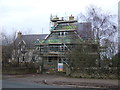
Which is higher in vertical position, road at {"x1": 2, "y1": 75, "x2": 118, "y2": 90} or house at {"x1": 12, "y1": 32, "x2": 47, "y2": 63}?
house at {"x1": 12, "y1": 32, "x2": 47, "y2": 63}

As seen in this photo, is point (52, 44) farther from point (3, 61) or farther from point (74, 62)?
point (74, 62)

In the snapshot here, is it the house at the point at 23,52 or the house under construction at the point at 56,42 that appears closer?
the house at the point at 23,52

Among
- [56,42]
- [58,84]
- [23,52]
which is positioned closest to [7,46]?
[23,52]

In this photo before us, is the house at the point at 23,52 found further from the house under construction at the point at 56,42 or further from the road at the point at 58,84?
the road at the point at 58,84

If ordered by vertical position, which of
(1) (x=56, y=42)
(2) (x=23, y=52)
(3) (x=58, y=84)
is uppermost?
(1) (x=56, y=42)

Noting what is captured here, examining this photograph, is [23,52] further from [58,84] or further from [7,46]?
[58,84]

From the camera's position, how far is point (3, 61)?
126ft

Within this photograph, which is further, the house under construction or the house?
the house under construction

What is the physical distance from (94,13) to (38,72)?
15.9 m

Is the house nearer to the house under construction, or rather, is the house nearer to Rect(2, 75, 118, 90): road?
the house under construction

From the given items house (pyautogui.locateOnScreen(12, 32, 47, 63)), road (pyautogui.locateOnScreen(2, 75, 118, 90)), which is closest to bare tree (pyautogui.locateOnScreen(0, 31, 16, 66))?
house (pyautogui.locateOnScreen(12, 32, 47, 63))

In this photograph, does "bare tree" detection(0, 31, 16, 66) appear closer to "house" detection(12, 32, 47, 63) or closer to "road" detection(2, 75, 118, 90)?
"house" detection(12, 32, 47, 63)

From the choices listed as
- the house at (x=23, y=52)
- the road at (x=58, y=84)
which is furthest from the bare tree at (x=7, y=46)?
the road at (x=58, y=84)

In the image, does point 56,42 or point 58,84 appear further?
point 56,42
